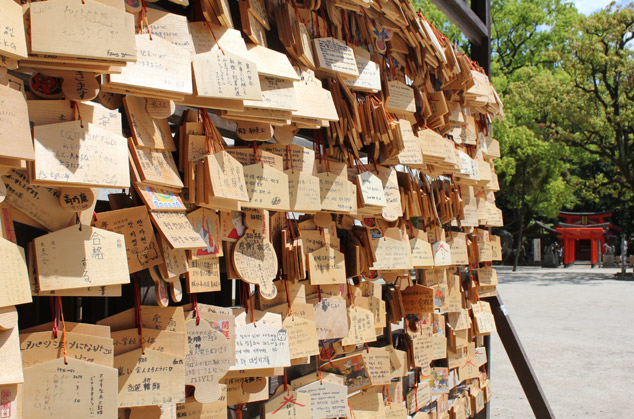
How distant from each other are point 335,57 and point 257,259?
677 millimetres

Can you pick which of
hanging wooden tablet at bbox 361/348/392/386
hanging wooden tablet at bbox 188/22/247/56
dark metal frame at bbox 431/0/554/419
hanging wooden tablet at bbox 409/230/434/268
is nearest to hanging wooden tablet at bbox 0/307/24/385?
hanging wooden tablet at bbox 188/22/247/56

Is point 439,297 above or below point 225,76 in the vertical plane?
below

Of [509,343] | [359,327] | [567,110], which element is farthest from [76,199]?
[567,110]

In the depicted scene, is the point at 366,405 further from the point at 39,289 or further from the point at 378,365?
the point at 39,289

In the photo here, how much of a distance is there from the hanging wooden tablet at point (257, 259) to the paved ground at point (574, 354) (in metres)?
3.11

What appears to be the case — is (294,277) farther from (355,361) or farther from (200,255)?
(355,361)

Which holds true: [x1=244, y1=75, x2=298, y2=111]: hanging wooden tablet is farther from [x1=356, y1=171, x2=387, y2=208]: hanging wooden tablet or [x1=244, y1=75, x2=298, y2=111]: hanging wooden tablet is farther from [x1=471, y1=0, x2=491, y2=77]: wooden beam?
[x1=471, y1=0, x2=491, y2=77]: wooden beam

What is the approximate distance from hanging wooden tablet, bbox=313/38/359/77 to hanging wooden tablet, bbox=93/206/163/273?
0.78 metres

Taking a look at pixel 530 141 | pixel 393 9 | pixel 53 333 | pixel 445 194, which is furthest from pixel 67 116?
pixel 530 141

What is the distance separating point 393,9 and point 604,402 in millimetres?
3577

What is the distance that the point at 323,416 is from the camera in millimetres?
1604

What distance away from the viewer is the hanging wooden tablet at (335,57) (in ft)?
5.37

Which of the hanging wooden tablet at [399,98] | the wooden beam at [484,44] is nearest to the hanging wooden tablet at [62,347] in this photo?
the hanging wooden tablet at [399,98]

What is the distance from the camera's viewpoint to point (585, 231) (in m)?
24.6
